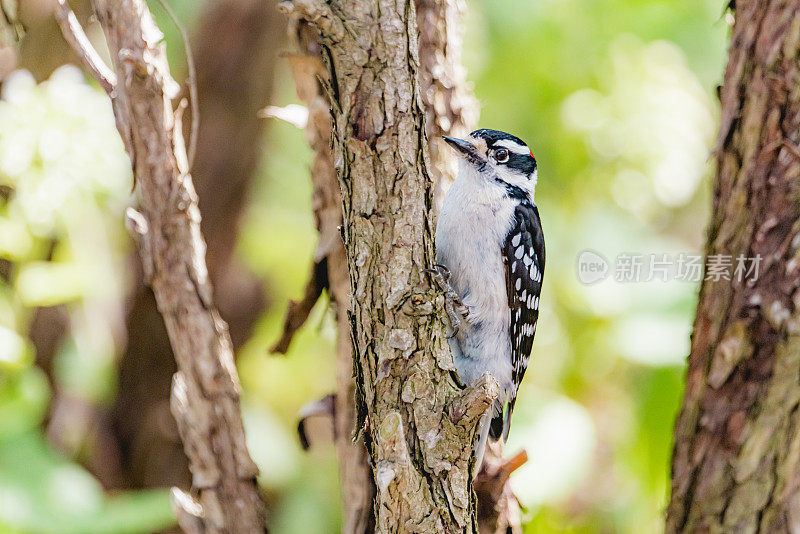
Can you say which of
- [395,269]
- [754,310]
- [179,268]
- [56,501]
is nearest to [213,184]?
[56,501]

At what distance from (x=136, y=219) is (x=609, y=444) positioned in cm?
285

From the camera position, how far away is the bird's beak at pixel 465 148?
2197 millimetres

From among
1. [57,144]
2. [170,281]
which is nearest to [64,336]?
[57,144]

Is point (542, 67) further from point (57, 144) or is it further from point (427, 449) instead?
point (427, 449)

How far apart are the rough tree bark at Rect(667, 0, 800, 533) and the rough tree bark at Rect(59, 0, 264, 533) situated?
137 cm

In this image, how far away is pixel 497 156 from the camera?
241cm

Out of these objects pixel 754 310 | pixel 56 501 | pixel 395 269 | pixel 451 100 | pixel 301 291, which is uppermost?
pixel 451 100

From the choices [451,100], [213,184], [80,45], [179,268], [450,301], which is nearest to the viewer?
[80,45]

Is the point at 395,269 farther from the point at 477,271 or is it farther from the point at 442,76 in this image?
the point at 442,76

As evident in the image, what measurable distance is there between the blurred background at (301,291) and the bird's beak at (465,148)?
116cm

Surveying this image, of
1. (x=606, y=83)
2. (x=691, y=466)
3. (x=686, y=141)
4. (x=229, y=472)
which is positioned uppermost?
(x=606, y=83)

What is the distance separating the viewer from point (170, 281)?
1956 millimetres

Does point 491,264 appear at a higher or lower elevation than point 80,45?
lower

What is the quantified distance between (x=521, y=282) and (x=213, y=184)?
2040 mm
